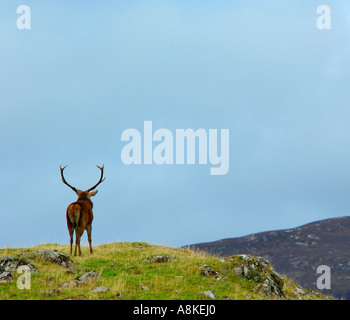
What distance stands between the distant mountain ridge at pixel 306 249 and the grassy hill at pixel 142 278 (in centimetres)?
7182

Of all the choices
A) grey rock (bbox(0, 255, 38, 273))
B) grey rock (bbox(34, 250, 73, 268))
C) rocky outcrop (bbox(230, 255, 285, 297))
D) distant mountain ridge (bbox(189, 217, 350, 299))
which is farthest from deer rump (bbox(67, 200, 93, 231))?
distant mountain ridge (bbox(189, 217, 350, 299))

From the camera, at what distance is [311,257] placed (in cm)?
10800

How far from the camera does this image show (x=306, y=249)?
379 feet

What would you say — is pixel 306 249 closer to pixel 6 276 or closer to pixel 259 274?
pixel 259 274

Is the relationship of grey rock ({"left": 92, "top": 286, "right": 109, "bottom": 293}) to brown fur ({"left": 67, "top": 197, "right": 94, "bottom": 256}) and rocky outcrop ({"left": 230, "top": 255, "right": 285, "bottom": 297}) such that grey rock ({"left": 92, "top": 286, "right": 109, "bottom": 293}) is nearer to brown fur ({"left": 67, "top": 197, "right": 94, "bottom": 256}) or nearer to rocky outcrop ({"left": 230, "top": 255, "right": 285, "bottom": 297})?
rocky outcrop ({"left": 230, "top": 255, "right": 285, "bottom": 297})

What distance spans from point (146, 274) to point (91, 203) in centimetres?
805

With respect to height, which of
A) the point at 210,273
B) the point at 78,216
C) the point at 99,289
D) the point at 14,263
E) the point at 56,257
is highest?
the point at 78,216

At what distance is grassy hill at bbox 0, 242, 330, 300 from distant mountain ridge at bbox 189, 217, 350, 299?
7182cm

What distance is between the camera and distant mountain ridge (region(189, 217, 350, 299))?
9806 cm

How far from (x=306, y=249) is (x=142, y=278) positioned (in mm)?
101119

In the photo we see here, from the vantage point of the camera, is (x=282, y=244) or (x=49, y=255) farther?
(x=282, y=244)

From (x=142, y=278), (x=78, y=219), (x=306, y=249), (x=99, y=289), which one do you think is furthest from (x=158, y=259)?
(x=306, y=249)
